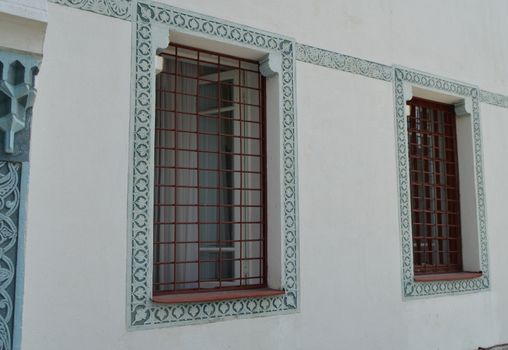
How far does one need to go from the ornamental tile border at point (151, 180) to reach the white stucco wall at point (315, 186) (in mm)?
67

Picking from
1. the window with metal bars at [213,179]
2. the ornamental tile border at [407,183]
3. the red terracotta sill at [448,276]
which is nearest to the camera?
the window with metal bars at [213,179]

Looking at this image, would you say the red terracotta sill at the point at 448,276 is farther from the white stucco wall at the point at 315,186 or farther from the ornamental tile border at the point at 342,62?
the ornamental tile border at the point at 342,62

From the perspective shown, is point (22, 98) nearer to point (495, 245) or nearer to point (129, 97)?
point (129, 97)

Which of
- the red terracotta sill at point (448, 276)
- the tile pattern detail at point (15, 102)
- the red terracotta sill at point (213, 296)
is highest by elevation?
the tile pattern detail at point (15, 102)

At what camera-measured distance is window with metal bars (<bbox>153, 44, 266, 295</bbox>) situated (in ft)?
14.3

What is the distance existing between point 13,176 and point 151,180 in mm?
1405

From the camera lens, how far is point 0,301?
2.05 metres

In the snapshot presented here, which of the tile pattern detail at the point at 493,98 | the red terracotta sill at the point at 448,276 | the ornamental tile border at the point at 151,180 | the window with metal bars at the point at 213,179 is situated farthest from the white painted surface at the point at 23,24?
the tile pattern detail at the point at 493,98

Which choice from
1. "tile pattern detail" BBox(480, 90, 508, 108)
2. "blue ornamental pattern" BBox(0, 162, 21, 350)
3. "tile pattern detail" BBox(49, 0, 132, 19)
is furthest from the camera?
"tile pattern detail" BBox(480, 90, 508, 108)

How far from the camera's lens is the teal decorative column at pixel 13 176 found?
2062 mm

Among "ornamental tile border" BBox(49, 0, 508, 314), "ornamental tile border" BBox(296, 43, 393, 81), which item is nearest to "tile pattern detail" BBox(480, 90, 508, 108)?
"ornamental tile border" BBox(49, 0, 508, 314)

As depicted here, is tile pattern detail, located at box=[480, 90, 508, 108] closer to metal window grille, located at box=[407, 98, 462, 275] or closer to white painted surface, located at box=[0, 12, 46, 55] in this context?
metal window grille, located at box=[407, 98, 462, 275]

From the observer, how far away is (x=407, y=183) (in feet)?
16.3

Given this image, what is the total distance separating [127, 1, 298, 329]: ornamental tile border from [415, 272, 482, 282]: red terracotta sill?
59.4 inches
